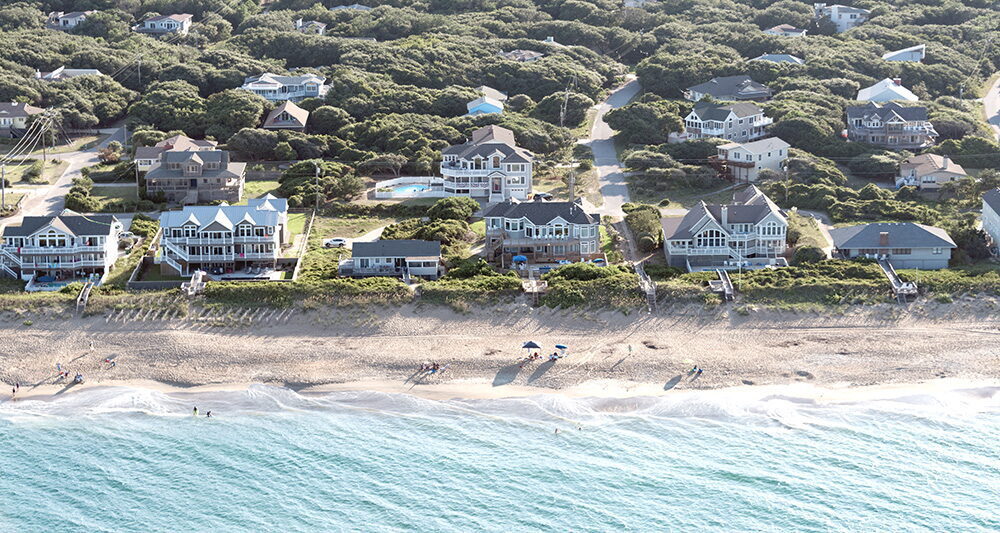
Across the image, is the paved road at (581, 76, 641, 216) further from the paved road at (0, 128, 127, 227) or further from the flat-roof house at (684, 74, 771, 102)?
the paved road at (0, 128, 127, 227)

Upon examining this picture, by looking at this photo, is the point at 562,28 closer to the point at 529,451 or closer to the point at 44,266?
the point at 44,266

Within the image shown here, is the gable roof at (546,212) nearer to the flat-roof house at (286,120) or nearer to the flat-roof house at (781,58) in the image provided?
the flat-roof house at (286,120)

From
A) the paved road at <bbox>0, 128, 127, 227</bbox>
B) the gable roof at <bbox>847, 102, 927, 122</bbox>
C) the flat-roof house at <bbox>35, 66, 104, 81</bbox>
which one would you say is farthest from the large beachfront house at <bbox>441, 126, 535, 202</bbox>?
the flat-roof house at <bbox>35, 66, 104, 81</bbox>

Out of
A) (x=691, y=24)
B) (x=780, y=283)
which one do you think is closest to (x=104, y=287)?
(x=780, y=283)

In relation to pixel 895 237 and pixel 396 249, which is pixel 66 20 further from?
pixel 895 237

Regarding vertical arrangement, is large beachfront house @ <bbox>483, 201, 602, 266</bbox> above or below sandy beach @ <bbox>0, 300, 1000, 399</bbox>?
above

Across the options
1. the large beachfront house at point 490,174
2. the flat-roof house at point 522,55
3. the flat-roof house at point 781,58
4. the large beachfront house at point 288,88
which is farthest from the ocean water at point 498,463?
the flat-roof house at point 522,55
